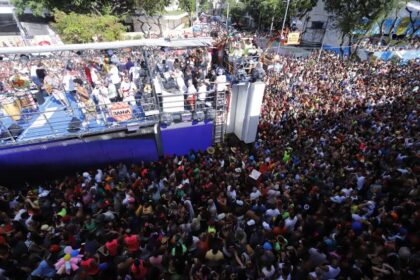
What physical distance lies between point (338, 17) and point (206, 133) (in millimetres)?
27300

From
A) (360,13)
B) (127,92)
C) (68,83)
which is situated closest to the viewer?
(127,92)

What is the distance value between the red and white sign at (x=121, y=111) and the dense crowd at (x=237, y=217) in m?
2.00

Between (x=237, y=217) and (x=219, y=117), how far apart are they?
4606 mm

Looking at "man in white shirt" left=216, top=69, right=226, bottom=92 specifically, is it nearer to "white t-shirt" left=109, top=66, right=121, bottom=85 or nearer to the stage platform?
the stage platform

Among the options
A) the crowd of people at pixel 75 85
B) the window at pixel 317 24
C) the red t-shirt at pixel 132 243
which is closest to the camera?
the red t-shirt at pixel 132 243

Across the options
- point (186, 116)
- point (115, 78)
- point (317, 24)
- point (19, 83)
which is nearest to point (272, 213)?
point (186, 116)

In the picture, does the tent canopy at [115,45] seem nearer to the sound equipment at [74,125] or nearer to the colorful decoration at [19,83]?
the sound equipment at [74,125]

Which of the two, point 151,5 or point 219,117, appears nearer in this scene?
point 219,117

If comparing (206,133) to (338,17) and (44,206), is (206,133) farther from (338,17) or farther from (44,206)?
(338,17)

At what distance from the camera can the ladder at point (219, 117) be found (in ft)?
29.8

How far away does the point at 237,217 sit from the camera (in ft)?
19.5

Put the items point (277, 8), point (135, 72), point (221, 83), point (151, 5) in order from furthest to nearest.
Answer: point (277, 8), point (151, 5), point (135, 72), point (221, 83)

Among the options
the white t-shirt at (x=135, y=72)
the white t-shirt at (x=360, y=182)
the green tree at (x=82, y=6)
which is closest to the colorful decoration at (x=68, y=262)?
the white t-shirt at (x=135, y=72)

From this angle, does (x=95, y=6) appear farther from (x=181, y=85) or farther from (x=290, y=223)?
(x=290, y=223)
